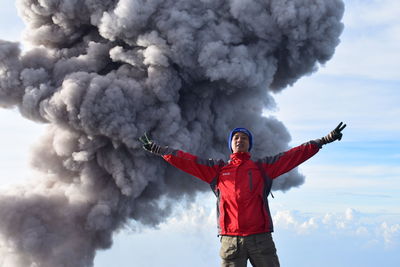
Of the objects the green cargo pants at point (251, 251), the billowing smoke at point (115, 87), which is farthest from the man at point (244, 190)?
the billowing smoke at point (115, 87)

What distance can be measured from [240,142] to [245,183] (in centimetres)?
51

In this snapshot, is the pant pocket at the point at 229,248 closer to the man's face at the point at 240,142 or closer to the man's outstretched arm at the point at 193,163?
the man's outstretched arm at the point at 193,163

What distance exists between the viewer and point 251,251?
17.5 feet

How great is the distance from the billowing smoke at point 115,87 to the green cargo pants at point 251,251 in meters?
18.1

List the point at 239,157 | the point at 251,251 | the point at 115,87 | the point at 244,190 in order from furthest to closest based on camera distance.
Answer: the point at 115,87 → the point at 239,157 → the point at 244,190 → the point at 251,251

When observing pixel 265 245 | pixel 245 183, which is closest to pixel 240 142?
pixel 245 183

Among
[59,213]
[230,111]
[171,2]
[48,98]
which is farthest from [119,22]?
[59,213]

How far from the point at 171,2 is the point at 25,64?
8.50 meters

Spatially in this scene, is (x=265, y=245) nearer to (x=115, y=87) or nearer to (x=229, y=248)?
(x=229, y=248)

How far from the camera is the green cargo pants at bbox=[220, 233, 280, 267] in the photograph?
532cm

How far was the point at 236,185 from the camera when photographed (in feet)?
18.0

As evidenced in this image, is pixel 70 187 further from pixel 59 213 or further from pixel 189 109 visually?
pixel 189 109

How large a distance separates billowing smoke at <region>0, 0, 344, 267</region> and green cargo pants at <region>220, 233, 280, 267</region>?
18.1 metres

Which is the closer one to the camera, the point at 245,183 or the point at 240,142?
the point at 245,183
